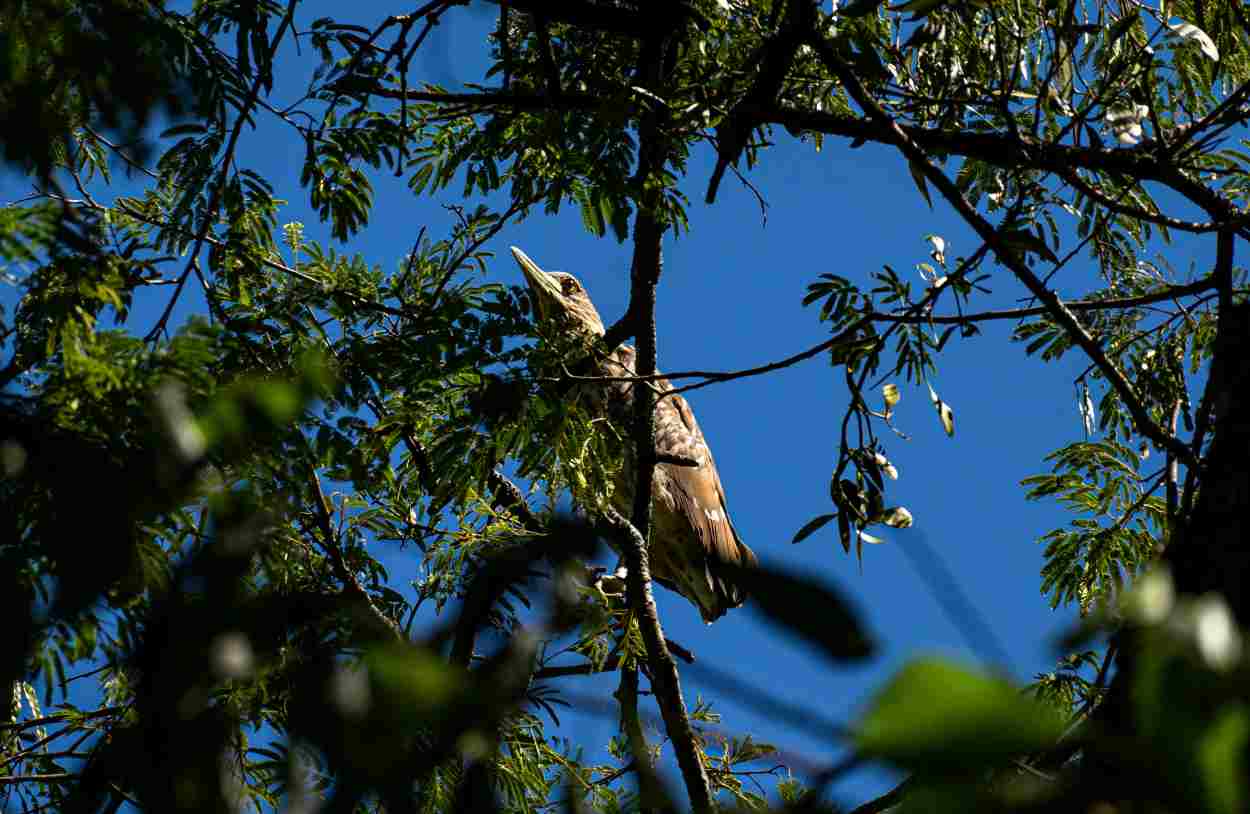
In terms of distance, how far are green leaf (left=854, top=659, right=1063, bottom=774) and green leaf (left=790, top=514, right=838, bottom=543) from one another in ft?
7.84

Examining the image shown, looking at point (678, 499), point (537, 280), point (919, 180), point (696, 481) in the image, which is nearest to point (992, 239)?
point (919, 180)

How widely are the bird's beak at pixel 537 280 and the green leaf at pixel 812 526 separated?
12.3ft

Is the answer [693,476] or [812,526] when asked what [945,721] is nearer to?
[812,526]

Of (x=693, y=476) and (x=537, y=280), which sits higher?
(x=537, y=280)

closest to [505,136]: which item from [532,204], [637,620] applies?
[532,204]

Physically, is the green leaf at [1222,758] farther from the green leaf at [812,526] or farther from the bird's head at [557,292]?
the bird's head at [557,292]

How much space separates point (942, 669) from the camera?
16.0 inches

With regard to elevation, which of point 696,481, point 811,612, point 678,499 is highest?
point 696,481

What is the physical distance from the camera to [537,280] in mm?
6535

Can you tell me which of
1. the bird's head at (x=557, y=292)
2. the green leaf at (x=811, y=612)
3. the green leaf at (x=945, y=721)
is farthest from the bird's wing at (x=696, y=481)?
the green leaf at (x=945, y=721)

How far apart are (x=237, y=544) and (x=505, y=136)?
3109 mm

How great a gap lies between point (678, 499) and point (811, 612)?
5.08 meters

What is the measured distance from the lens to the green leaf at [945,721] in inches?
16.1

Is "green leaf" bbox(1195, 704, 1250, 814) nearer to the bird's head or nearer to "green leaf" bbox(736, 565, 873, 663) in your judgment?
"green leaf" bbox(736, 565, 873, 663)
